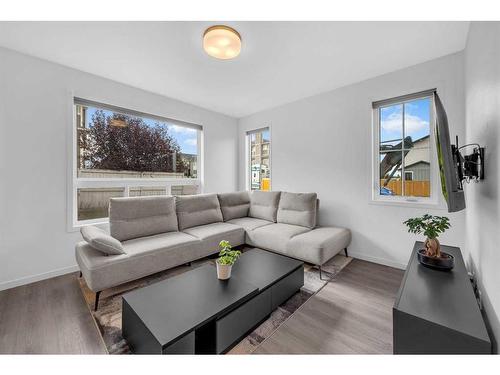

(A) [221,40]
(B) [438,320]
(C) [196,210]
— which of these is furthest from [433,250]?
(C) [196,210]

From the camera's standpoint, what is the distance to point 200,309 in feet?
4.31

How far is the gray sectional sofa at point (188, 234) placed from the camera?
77.7 inches

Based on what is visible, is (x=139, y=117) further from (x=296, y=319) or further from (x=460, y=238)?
(x=460, y=238)

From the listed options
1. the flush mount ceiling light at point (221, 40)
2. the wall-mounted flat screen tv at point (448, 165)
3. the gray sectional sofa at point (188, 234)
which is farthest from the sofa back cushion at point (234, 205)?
the wall-mounted flat screen tv at point (448, 165)

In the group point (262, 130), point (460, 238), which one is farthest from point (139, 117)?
point (460, 238)

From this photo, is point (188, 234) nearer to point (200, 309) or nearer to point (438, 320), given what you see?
point (200, 309)

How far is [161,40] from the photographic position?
A: 6.70 feet

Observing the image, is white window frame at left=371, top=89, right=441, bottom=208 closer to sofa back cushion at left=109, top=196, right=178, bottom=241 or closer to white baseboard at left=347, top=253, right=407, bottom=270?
white baseboard at left=347, top=253, right=407, bottom=270

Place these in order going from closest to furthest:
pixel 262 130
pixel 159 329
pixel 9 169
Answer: pixel 159 329, pixel 9 169, pixel 262 130

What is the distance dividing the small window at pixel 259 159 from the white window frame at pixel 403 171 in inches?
71.8

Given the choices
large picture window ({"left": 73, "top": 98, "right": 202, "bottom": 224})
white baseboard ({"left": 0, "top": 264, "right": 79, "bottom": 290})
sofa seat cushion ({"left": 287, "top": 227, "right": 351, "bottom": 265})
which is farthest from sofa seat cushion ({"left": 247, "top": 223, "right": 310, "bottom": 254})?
white baseboard ({"left": 0, "top": 264, "right": 79, "bottom": 290})

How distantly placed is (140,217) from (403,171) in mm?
3427

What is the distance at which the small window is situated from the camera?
4.23 metres

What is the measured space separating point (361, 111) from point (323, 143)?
67 centimetres
